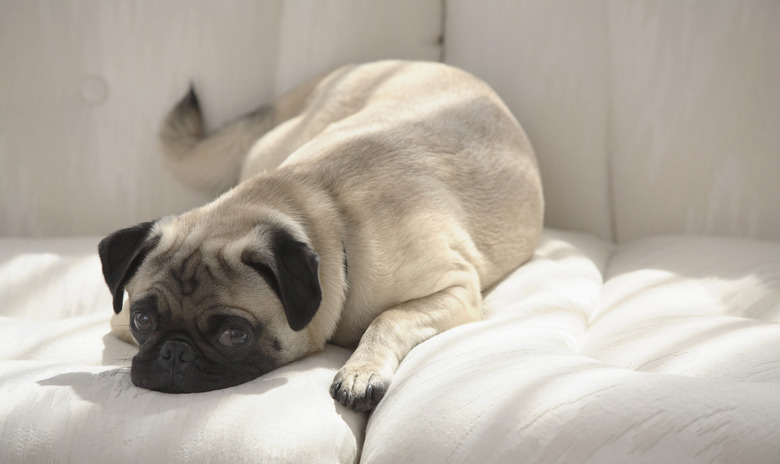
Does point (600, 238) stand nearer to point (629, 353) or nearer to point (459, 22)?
point (459, 22)

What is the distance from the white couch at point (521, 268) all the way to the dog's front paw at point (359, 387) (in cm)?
3

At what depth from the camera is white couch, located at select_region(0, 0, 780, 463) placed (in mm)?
1506

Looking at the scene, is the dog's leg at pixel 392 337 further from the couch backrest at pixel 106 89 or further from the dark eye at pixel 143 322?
the couch backrest at pixel 106 89

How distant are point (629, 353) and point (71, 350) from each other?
1648 millimetres

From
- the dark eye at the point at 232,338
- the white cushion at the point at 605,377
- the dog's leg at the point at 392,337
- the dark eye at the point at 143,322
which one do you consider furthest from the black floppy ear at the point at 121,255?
the white cushion at the point at 605,377

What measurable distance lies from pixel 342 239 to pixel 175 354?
2.16 ft

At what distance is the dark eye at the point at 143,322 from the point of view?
2010mm

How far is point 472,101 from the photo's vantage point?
3.11 metres

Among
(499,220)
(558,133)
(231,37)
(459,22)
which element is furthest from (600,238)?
(231,37)

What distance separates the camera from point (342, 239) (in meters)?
2.30

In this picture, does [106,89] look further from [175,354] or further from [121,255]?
[175,354]

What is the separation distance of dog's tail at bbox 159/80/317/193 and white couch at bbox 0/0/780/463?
0.09m

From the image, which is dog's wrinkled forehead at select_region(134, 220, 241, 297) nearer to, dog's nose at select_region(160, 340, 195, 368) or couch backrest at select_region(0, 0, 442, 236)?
dog's nose at select_region(160, 340, 195, 368)

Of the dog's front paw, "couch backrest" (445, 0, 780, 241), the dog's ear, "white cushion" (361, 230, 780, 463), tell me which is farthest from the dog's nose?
"couch backrest" (445, 0, 780, 241)
